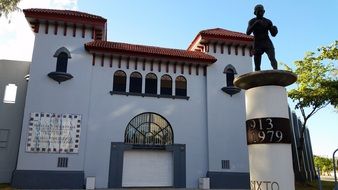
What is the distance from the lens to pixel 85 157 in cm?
1966

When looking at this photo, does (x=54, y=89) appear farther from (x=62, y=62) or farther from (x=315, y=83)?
(x=315, y=83)

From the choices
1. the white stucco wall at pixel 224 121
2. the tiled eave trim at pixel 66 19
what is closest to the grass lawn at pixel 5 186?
the tiled eave trim at pixel 66 19

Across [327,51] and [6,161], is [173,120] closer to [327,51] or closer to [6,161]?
[6,161]

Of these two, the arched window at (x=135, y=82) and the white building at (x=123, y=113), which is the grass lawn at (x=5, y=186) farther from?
the arched window at (x=135, y=82)

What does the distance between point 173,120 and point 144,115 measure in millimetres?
2168

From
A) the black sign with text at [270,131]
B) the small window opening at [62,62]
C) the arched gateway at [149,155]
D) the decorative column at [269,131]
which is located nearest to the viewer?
the decorative column at [269,131]

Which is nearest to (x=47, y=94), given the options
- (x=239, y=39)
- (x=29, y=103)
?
(x=29, y=103)

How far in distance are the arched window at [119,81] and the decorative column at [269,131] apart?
12.9 meters

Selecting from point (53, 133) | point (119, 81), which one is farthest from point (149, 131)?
point (53, 133)

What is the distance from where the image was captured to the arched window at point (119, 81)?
840 inches

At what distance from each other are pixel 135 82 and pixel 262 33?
12.7 metres

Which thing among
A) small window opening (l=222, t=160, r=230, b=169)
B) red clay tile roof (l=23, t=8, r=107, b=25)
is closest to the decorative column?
small window opening (l=222, t=160, r=230, b=169)

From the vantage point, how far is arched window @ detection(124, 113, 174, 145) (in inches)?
823

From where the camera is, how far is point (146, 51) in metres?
21.7
